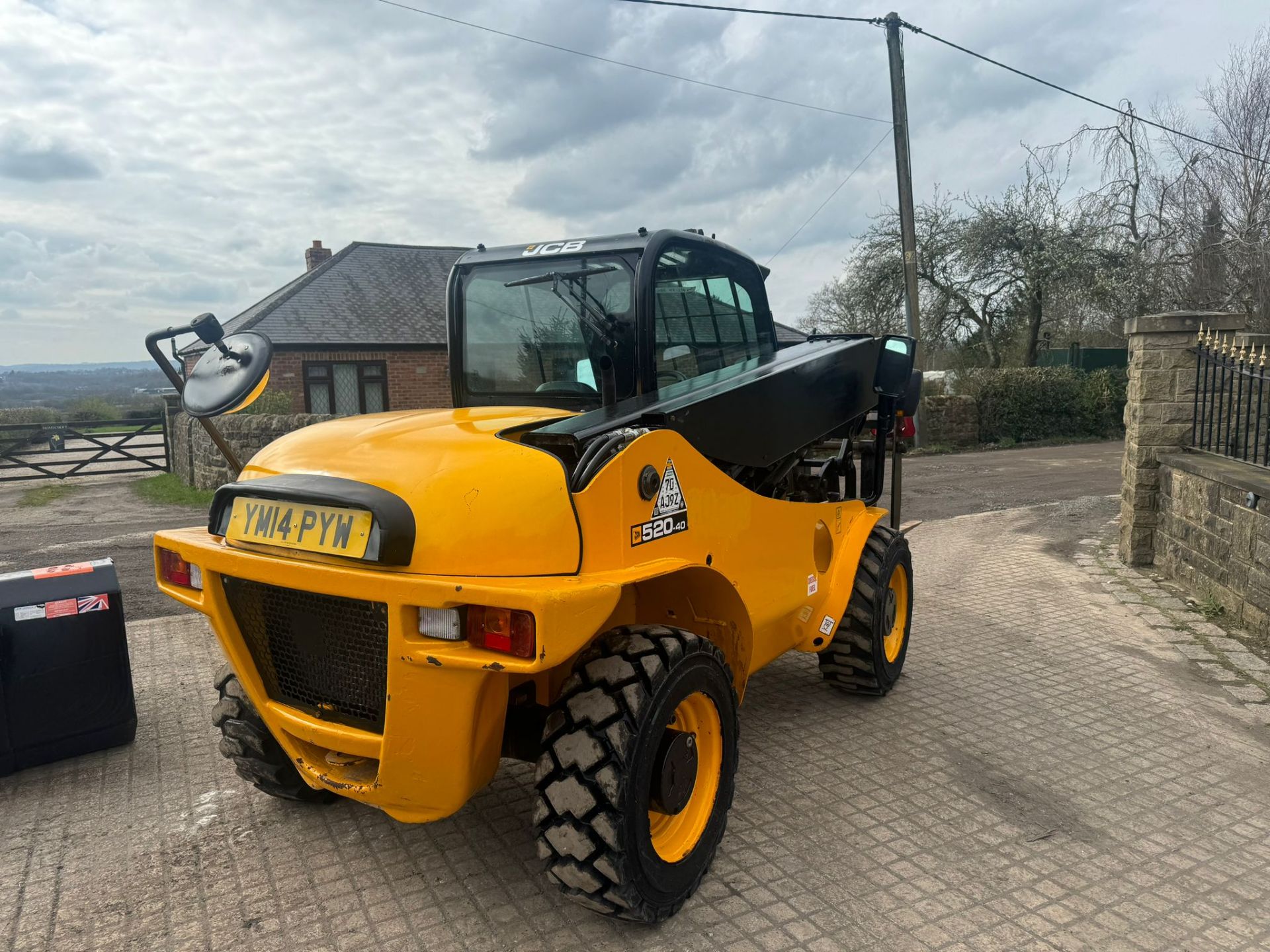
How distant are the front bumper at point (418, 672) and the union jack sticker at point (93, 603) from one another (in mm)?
1567

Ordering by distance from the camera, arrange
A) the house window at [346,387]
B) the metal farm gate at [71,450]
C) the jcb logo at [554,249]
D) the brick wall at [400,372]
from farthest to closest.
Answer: the house window at [346,387], the brick wall at [400,372], the metal farm gate at [71,450], the jcb logo at [554,249]

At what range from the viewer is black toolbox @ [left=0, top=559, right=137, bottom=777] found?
13.0 ft

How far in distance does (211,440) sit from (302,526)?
10.1 m

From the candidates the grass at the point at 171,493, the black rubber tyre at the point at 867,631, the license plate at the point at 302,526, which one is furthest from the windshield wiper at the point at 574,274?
the grass at the point at 171,493

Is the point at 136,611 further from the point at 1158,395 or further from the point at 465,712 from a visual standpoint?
the point at 1158,395

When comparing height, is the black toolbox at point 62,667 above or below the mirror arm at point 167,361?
below

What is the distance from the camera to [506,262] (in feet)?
13.5

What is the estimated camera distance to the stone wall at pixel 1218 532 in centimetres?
597

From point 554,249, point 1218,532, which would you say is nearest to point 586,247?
point 554,249

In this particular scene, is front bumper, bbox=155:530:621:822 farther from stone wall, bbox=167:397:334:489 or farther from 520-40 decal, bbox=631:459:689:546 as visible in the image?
stone wall, bbox=167:397:334:489

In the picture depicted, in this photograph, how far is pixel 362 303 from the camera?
23219 mm

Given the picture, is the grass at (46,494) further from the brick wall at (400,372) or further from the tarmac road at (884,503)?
the brick wall at (400,372)

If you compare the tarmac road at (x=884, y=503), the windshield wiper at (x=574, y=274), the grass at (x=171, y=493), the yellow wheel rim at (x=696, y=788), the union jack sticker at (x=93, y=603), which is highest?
the windshield wiper at (x=574, y=274)

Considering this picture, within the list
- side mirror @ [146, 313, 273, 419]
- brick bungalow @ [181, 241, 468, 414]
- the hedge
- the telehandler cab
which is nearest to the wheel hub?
the telehandler cab
